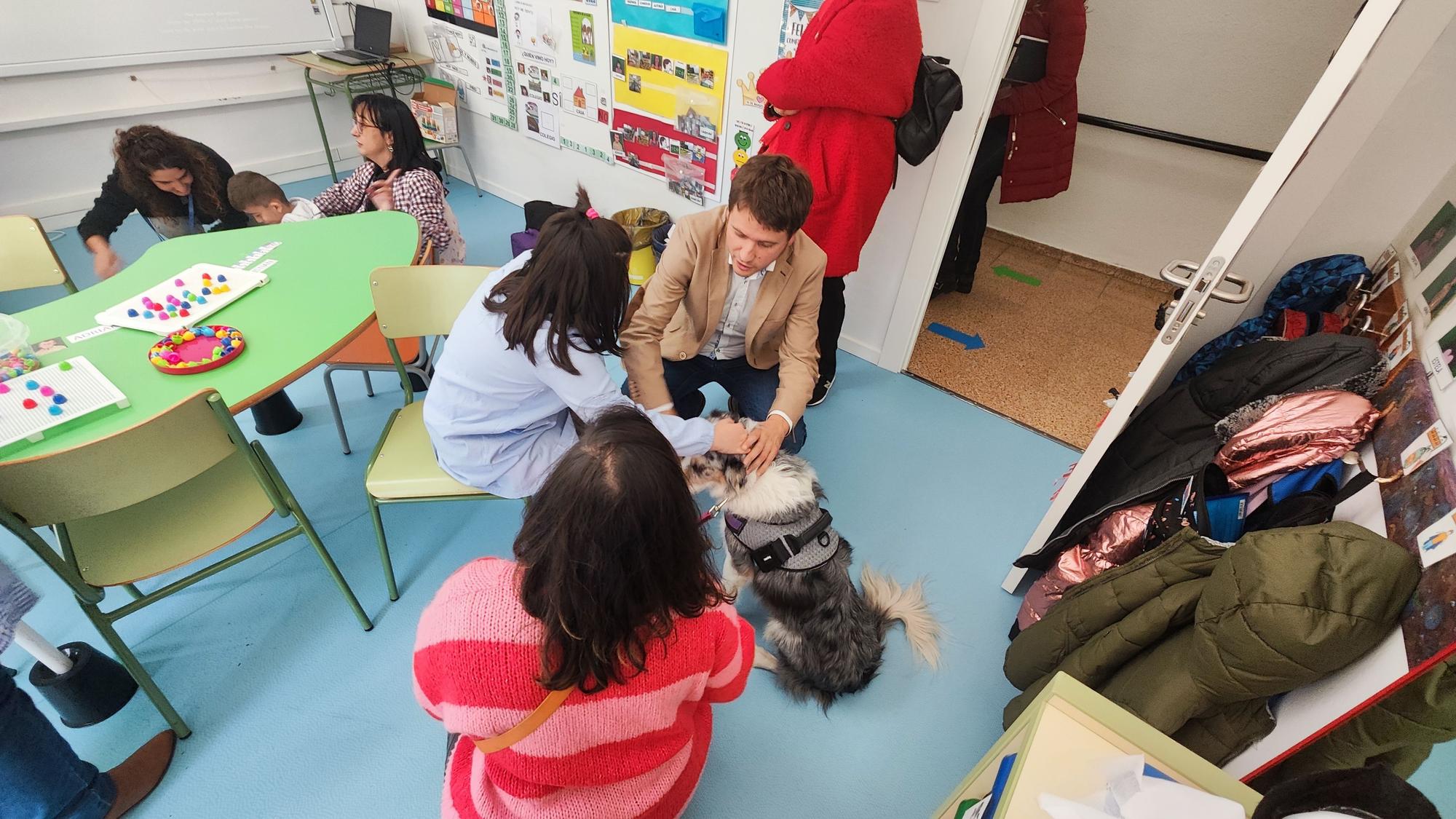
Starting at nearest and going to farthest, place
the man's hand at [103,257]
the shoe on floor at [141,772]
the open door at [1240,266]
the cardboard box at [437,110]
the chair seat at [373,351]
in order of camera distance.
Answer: the open door at [1240,266], the shoe on floor at [141,772], the chair seat at [373,351], the man's hand at [103,257], the cardboard box at [437,110]

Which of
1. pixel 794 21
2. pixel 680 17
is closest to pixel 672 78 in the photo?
pixel 680 17

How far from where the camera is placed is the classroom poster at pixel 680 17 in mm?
2639

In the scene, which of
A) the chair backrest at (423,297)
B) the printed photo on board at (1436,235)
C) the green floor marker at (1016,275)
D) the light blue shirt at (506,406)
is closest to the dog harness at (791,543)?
the light blue shirt at (506,406)

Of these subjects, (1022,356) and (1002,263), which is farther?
(1002,263)

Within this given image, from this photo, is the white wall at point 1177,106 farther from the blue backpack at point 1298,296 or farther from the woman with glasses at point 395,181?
the woman with glasses at point 395,181

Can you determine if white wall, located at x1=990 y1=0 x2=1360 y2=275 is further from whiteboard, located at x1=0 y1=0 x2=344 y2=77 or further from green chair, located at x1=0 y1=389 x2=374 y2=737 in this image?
whiteboard, located at x1=0 y1=0 x2=344 y2=77

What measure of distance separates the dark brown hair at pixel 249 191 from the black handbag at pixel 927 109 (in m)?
2.52

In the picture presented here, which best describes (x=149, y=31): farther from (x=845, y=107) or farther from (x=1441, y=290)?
(x=1441, y=290)

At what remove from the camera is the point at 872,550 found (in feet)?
6.97

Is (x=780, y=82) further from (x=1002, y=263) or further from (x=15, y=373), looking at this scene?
(x=1002, y=263)

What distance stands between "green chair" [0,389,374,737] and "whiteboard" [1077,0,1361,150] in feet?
14.6

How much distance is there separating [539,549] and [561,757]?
14.3 inches

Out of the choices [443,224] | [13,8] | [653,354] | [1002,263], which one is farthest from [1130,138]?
[13,8]

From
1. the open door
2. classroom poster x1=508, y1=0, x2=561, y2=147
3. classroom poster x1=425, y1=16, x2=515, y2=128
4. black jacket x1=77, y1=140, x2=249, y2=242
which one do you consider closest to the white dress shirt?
the open door
